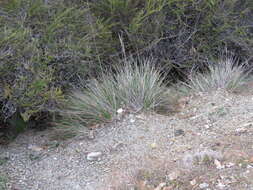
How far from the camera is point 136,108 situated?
4.80 metres

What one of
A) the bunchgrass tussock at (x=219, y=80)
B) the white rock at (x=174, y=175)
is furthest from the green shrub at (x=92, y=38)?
the white rock at (x=174, y=175)

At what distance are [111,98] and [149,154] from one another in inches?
46.3

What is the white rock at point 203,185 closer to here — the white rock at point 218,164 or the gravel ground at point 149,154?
the gravel ground at point 149,154

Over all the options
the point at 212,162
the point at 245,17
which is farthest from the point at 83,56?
the point at 245,17

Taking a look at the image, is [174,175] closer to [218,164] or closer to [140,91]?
[218,164]

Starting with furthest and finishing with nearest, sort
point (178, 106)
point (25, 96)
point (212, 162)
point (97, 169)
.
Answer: point (178, 106)
point (25, 96)
point (97, 169)
point (212, 162)

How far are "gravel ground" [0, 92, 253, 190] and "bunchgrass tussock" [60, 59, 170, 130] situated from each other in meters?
0.20

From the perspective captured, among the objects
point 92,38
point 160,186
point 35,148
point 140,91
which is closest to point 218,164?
point 160,186

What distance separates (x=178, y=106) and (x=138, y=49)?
48.7 inches

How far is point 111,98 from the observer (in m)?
4.88

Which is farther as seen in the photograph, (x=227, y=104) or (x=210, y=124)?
(x=227, y=104)

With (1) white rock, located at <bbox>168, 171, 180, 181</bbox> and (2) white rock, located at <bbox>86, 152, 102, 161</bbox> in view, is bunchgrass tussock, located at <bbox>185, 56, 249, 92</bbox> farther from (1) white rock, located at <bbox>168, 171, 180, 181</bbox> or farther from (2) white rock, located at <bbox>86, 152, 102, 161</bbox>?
(1) white rock, located at <bbox>168, 171, 180, 181</bbox>

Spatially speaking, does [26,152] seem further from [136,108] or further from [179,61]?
[179,61]

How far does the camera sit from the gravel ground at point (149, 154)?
343 cm
